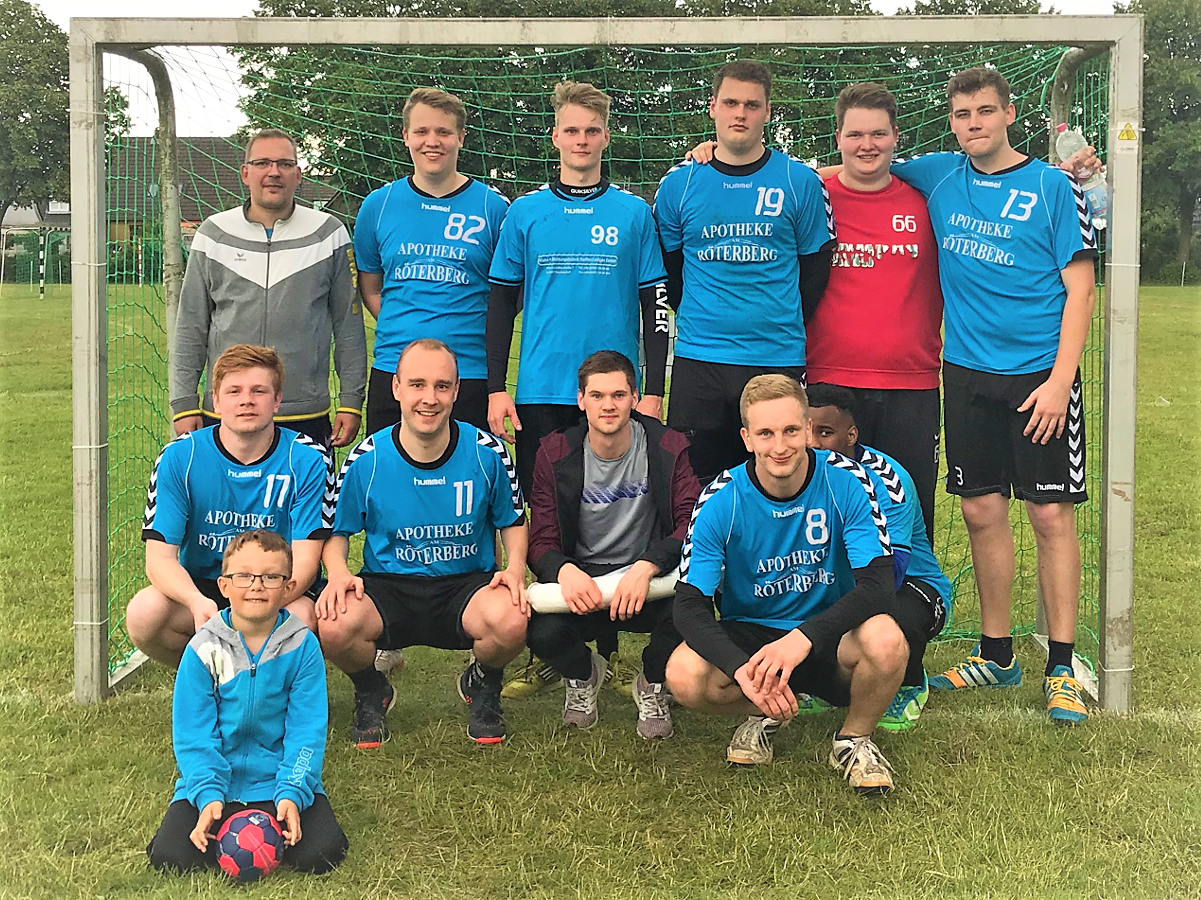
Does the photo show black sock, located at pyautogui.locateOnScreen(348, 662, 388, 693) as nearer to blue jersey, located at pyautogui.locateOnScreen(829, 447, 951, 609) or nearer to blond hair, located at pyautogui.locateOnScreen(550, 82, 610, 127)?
blue jersey, located at pyautogui.locateOnScreen(829, 447, 951, 609)

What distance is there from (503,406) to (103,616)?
5.04ft

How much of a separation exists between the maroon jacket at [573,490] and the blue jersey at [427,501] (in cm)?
9

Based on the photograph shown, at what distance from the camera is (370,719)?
3.38 m

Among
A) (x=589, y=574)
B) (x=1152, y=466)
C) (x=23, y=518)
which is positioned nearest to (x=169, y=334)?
(x=589, y=574)

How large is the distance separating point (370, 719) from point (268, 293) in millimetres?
1458

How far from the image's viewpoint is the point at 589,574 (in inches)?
135

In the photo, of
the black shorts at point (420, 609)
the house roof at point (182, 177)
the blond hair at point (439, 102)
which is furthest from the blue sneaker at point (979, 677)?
the house roof at point (182, 177)

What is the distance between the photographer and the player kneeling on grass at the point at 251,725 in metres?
2.54

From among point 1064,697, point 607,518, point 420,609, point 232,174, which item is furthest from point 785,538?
point 232,174

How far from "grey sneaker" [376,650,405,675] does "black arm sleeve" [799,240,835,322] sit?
1923 mm

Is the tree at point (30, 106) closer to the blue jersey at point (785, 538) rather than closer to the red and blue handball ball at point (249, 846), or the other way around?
the blue jersey at point (785, 538)

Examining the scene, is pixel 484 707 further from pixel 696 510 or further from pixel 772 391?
pixel 772 391

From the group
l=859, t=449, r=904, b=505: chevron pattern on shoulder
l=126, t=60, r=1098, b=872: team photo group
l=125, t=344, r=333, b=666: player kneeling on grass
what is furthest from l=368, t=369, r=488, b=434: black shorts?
l=859, t=449, r=904, b=505: chevron pattern on shoulder

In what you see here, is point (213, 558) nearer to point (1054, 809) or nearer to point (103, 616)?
point (103, 616)
